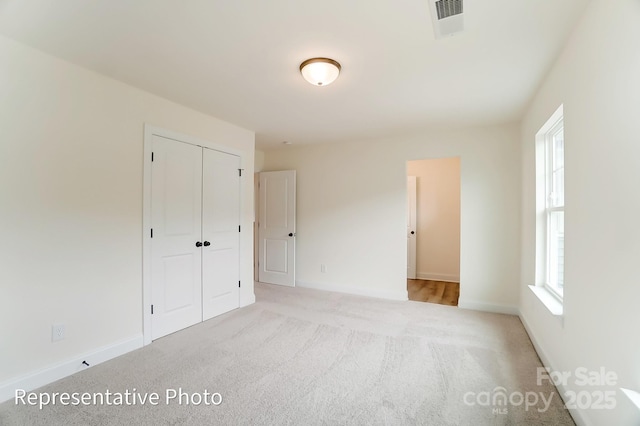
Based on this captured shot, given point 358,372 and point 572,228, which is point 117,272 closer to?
point 358,372

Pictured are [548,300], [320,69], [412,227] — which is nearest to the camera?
[320,69]

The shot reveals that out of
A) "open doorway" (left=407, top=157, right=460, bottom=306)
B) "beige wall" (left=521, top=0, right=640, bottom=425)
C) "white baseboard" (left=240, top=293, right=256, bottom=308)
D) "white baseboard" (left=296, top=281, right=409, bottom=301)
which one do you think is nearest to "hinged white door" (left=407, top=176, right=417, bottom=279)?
"open doorway" (left=407, top=157, right=460, bottom=306)

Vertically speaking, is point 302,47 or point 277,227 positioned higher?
point 302,47

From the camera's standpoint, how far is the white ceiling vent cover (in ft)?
5.25

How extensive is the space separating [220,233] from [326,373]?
214 cm

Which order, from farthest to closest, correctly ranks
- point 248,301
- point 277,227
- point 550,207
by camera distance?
point 277,227 → point 248,301 → point 550,207

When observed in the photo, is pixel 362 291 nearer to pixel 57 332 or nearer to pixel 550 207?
pixel 550 207

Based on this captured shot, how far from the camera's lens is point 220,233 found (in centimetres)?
368

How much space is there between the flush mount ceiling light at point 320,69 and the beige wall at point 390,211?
2.40m

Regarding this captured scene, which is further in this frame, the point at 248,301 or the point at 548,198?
the point at 248,301

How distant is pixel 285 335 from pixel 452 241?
395 centimetres

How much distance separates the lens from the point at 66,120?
7.55 ft

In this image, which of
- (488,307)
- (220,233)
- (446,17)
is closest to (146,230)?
(220,233)

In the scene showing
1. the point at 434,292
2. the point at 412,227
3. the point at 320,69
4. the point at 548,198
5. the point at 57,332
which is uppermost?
the point at 320,69
